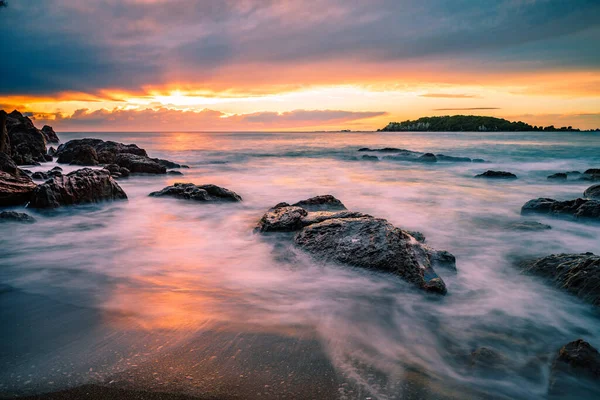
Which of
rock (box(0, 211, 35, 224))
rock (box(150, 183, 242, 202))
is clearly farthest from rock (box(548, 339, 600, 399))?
rock (box(0, 211, 35, 224))

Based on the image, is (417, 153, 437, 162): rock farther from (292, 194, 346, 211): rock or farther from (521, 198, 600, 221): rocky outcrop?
(292, 194, 346, 211): rock

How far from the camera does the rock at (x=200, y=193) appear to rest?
9698 millimetres

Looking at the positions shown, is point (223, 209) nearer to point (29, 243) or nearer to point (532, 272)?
point (29, 243)

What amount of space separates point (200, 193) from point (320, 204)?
3330mm

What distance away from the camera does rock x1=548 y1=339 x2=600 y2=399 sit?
2.71 m

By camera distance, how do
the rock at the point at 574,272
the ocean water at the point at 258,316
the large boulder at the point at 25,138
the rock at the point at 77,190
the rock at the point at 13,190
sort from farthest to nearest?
the large boulder at the point at 25,138, the rock at the point at 77,190, the rock at the point at 13,190, the rock at the point at 574,272, the ocean water at the point at 258,316

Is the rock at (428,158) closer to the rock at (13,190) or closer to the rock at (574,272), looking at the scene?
the rock at (574,272)

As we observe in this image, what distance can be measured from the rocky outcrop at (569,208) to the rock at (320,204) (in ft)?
16.0

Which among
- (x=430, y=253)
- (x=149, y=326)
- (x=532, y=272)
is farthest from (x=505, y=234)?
(x=149, y=326)

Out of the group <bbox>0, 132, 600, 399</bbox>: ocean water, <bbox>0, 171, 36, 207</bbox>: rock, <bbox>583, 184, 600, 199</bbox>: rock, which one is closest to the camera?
<bbox>0, 132, 600, 399</bbox>: ocean water

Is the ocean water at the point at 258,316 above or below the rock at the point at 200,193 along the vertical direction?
below

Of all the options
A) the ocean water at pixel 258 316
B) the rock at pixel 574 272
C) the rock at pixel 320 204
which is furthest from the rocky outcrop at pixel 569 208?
the rock at pixel 320 204

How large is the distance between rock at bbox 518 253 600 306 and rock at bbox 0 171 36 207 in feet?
33.9

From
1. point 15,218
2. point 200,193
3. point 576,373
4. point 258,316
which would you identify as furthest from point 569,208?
point 15,218
